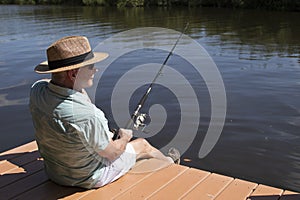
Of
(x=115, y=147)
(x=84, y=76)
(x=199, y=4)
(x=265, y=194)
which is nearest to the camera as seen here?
(x=84, y=76)

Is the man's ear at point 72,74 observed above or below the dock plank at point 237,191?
above

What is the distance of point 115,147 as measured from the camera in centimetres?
300

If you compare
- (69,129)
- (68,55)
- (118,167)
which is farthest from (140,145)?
(68,55)

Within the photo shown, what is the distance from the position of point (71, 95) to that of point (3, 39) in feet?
52.2

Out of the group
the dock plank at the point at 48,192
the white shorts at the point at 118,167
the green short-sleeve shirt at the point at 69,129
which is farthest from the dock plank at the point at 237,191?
the dock plank at the point at 48,192

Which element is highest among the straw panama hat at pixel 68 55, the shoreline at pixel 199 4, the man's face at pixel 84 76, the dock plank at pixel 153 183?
the shoreline at pixel 199 4

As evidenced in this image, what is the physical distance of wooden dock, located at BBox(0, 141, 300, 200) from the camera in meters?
3.16

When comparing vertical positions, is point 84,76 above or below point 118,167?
above

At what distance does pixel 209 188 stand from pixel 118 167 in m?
0.83

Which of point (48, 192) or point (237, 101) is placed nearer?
point (48, 192)

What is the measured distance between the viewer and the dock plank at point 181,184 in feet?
10.5

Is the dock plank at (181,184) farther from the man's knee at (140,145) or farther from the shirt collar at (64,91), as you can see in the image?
the shirt collar at (64,91)

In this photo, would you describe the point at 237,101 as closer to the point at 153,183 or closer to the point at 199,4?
the point at 153,183

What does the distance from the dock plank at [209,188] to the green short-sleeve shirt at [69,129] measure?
0.85m
